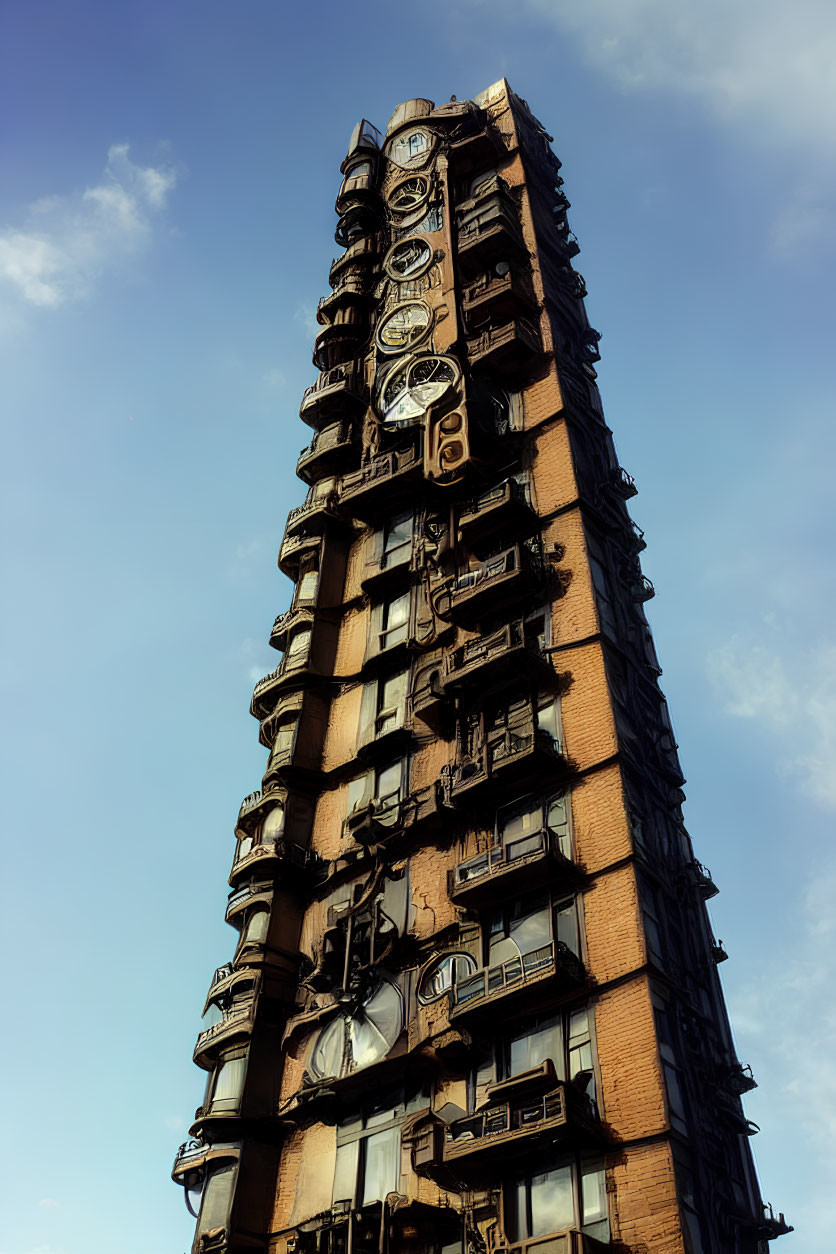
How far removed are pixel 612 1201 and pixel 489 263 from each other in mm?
43636

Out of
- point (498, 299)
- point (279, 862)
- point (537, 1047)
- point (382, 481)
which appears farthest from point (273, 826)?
point (498, 299)

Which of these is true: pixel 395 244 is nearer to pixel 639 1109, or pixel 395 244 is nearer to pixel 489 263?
pixel 489 263

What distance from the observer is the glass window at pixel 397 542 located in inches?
2019

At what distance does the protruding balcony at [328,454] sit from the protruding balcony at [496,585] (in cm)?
1557

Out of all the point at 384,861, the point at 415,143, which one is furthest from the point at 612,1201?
the point at 415,143

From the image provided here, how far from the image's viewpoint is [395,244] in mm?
65438

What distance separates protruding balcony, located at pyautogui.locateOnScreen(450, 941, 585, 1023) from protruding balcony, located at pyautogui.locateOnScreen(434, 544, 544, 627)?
45.0 feet

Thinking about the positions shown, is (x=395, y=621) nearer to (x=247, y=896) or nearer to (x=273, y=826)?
(x=273, y=826)

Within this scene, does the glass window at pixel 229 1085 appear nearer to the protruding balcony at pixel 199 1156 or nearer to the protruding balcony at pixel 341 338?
the protruding balcony at pixel 199 1156

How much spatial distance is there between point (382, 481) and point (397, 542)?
263 cm

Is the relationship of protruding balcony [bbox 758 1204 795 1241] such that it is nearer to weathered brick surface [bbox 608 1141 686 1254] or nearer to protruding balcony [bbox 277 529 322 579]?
weathered brick surface [bbox 608 1141 686 1254]

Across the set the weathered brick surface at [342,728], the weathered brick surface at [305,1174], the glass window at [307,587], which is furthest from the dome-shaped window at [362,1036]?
the glass window at [307,587]

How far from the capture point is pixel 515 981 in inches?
1302

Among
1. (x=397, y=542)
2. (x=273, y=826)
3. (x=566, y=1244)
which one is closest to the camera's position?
(x=566, y=1244)
